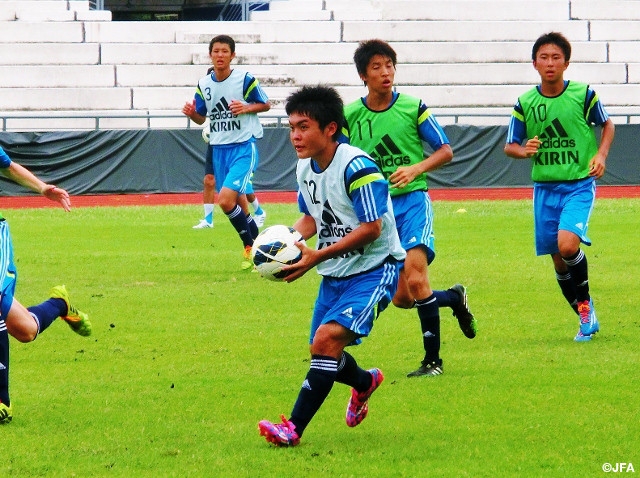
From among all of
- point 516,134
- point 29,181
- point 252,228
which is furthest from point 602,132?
point 252,228

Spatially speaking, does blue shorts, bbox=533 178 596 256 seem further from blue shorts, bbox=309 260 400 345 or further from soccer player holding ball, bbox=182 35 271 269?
soccer player holding ball, bbox=182 35 271 269

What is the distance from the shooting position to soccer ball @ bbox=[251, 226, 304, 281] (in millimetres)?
5855

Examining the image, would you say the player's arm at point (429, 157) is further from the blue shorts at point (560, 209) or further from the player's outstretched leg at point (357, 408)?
the player's outstretched leg at point (357, 408)

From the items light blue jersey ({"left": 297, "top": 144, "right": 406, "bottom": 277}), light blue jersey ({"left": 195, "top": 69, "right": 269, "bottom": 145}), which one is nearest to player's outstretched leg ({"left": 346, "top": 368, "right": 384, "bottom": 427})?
light blue jersey ({"left": 297, "top": 144, "right": 406, "bottom": 277})

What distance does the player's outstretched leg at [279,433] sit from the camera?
573cm

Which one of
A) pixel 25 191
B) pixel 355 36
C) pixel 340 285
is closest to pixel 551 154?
pixel 340 285

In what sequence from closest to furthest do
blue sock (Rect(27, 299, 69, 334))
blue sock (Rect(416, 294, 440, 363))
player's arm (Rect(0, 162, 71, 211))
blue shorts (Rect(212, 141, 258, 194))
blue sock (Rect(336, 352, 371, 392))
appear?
blue sock (Rect(336, 352, 371, 392)) < player's arm (Rect(0, 162, 71, 211)) < blue sock (Rect(27, 299, 69, 334)) < blue sock (Rect(416, 294, 440, 363)) < blue shorts (Rect(212, 141, 258, 194))

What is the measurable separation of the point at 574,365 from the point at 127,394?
118 inches

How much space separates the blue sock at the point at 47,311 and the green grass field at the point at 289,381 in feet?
1.36

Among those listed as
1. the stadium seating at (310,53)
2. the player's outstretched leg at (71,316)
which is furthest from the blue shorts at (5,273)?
the stadium seating at (310,53)

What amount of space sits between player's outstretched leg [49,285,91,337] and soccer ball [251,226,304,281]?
2.37m

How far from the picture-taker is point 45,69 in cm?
2873

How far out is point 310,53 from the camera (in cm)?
2988

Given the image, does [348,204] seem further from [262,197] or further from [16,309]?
[262,197]
